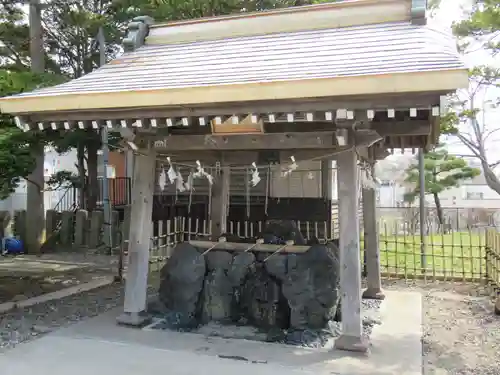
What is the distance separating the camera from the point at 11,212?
17312 millimetres

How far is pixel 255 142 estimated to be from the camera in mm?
6633

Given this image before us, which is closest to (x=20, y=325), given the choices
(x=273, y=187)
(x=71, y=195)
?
(x=273, y=187)

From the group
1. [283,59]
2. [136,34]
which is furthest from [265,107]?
[136,34]

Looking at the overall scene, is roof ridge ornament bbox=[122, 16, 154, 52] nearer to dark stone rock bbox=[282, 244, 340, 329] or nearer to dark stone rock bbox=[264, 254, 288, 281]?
dark stone rock bbox=[264, 254, 288, 281]

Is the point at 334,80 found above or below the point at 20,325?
above

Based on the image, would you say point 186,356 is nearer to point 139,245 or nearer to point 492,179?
point 139,245

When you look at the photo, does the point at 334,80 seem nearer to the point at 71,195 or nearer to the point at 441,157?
the point at 441,157

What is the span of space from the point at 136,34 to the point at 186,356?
19.5 feet

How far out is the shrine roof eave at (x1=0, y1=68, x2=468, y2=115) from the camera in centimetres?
464

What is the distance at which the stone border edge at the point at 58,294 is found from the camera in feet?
26.9

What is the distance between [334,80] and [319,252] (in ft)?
8.85

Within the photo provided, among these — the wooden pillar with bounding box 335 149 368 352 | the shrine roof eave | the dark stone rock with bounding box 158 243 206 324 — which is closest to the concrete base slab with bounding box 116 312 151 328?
the dark stone rock with bounding box 158 243 206 324

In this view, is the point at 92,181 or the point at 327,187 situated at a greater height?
the point at 92,181

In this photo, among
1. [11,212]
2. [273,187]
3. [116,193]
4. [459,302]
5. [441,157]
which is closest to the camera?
[459,302]
